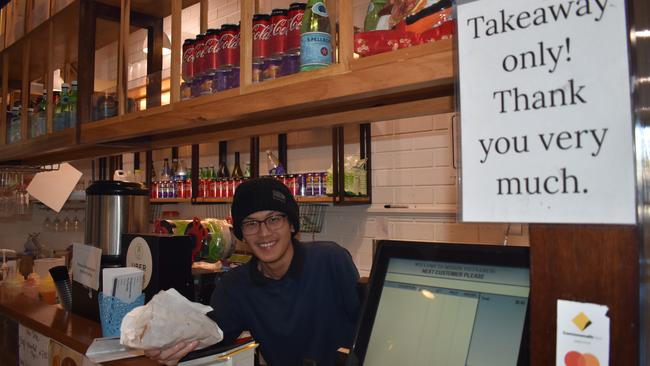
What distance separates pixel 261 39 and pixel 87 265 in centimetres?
107

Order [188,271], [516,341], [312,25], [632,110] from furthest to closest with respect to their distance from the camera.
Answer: [188,271], [312,25], [516,341], [632,110]

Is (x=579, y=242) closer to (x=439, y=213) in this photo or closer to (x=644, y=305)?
(x=644, y=305)

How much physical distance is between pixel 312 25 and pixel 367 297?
673 millimetres

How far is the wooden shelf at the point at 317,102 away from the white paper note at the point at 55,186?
167 cm

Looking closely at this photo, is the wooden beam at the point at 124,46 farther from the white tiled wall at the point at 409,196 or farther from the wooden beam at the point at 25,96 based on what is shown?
the white tiled wall at the point at 409,196

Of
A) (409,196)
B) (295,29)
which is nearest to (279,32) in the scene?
(295,29)

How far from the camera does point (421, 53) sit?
34.3 inches

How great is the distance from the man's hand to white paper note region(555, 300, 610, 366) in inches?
34.0

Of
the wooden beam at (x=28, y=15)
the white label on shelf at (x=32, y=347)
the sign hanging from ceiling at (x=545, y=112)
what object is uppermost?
the wooden beam at (x=28, y=15)

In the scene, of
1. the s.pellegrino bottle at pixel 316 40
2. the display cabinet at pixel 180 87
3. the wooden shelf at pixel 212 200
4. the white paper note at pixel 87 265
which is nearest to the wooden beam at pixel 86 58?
the display cabinet at pixel 180 87

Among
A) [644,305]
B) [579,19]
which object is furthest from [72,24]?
[644,305]

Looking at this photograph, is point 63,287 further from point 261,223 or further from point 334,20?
point 334,20

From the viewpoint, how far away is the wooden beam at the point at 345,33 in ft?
3.34

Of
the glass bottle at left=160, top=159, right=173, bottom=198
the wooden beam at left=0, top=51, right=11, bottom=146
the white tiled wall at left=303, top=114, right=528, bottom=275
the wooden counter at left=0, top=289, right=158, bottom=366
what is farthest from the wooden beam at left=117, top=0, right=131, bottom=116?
the glass bottle at left=160, top=159, right=173, bottom=198
